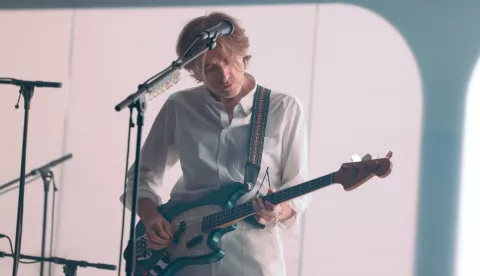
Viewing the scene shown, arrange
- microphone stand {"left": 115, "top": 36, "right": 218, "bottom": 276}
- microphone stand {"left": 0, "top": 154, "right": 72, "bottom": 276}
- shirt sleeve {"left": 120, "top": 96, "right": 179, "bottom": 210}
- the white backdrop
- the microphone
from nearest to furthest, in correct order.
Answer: microphone stand {"left": 115, "top": 36, "right": 218, "bottom": 276} < the microphone < shirt sleeve {"left": 120, "top": 96, "right": 179, "bottom": 210} < the white backdrop < microphone stand {"left": 0, "top": 154, "right": 72, "bottom": 276}

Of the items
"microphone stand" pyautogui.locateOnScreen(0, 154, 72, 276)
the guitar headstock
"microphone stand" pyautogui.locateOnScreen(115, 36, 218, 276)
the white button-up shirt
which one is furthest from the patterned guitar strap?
"microphone stand" pyautogui.locateOnScreen(0, 154, 72, 276)

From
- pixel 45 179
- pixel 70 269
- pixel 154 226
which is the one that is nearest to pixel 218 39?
pixel 154 226

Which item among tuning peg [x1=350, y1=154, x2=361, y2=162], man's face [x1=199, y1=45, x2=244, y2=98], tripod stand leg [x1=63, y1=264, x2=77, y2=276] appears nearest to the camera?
tuning peg [x1=350, y1=154, x2=361, y2=162]

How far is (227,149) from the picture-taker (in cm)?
215

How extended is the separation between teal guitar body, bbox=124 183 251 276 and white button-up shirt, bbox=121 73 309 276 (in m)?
0.02

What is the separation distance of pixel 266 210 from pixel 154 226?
15.9 inches

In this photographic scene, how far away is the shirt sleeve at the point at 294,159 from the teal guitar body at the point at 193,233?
153 millimetres

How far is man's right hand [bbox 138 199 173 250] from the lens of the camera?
2182 mm

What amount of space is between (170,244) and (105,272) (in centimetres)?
161

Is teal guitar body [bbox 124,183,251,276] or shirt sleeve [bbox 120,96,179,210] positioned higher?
shirt sleeve [bbox 120,96,179,210]

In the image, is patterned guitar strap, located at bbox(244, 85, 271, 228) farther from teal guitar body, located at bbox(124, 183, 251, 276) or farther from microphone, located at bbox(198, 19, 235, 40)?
microphone, located at bbox(198, 19, 235, 40)

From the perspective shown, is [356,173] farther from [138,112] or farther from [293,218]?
[138,112]

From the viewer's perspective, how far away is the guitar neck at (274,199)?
2.04 m

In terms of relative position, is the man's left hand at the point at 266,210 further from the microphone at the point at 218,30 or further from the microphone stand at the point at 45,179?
the microphone stand at the point at 45,179
